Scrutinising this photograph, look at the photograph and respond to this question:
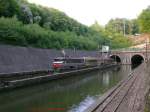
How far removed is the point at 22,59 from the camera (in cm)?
4706

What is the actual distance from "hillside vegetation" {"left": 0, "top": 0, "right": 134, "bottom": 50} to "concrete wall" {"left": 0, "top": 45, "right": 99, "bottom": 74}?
4375mm

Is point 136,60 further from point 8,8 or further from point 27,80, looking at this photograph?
point 27,80

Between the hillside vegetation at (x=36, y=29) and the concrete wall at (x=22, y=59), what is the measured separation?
4.38 m

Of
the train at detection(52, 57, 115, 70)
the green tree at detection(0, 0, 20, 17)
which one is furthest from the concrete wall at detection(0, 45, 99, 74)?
the green tree at detection(0, 0, 20, 17)

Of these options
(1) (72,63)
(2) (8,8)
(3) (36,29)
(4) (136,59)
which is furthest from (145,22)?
(4) (136,59)

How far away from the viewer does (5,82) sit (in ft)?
101

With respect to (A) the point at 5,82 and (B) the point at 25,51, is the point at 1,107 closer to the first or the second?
(A) the point at 5,82

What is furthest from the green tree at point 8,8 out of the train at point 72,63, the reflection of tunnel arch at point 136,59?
the reflection of tunnel arch at point 136,59

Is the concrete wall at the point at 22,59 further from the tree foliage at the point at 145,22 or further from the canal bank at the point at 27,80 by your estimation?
the tree foliage at the point at 145,22

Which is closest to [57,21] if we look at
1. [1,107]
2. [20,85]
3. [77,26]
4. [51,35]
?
[77,26]

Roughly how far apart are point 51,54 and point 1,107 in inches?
1539

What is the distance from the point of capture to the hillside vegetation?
5616 cm

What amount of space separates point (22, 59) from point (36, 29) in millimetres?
23177

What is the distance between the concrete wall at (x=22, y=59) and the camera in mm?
41406
